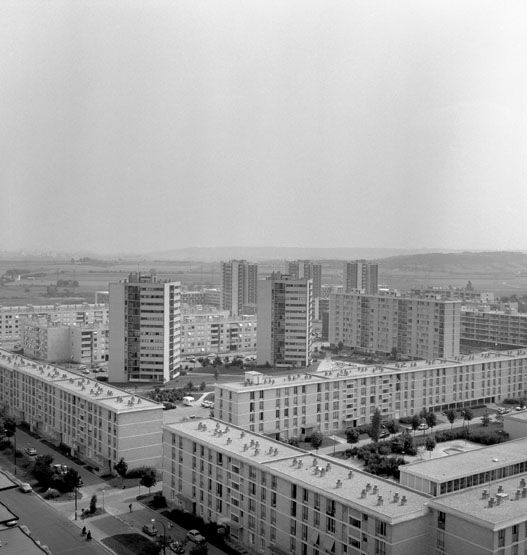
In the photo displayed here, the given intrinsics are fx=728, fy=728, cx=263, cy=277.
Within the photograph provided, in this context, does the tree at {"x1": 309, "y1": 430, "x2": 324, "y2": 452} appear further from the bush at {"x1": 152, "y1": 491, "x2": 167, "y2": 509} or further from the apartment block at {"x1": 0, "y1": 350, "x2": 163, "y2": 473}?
the bush at {"x1": 152, "y1": 491, "x2": 167, "y2": 509}

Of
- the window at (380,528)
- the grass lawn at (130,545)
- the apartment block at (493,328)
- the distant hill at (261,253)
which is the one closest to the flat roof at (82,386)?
the grass lawn at (130,545)

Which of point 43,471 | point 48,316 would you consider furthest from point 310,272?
point 43,471

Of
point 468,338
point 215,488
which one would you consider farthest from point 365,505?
point 468,338

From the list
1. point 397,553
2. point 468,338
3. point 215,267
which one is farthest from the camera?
point 215,267

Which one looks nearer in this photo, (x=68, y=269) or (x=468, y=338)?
(x=468, y=338)

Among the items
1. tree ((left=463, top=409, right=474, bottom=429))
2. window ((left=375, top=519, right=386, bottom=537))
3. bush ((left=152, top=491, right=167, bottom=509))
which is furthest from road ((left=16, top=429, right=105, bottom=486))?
tree ((left=463, top=409, right=474, bottom=429))

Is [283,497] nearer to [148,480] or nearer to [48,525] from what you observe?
[148,480]

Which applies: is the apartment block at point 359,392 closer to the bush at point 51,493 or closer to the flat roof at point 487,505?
the bush at point 51,493

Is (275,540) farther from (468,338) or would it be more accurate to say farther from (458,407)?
(468,338)
